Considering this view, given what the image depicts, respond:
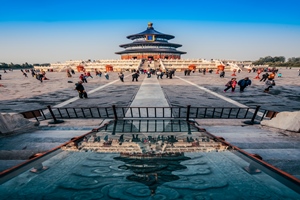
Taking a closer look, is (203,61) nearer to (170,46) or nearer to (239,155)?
(170,46)

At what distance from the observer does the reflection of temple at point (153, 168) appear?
2.59 m

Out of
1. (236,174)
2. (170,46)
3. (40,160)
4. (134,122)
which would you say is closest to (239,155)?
(236,174)

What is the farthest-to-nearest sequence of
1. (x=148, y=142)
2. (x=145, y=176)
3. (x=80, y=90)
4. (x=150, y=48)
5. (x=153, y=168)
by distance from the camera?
(x=150, y=48) < (x=80, y=90) < (x=148, y=142) < (x=153, y=168) < (x=145, y=176)

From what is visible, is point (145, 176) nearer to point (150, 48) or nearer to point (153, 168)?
point (153, 168)

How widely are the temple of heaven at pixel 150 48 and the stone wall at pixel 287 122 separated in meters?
61.4

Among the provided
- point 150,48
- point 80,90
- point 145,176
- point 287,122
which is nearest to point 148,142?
point 145,176

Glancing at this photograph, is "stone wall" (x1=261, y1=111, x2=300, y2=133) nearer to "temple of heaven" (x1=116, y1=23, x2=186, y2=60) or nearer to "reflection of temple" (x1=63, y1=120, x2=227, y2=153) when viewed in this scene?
"reflection of temple" (x1=63, y1=120, x2=227, y2=153)

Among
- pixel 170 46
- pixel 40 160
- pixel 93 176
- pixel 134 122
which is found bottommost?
pixel 134 122

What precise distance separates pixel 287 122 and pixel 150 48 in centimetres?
6600

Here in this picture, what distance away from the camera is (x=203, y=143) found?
3.94 meters

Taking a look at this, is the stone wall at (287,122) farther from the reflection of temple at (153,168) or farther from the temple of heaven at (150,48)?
the temple of heaven at (150,48)

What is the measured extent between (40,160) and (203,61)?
52.6 m

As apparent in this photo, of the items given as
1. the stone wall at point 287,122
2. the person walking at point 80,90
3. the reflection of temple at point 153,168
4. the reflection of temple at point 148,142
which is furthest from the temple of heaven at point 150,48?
the reflection of temple at point 153,168

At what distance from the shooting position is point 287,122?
5582 millimetres
